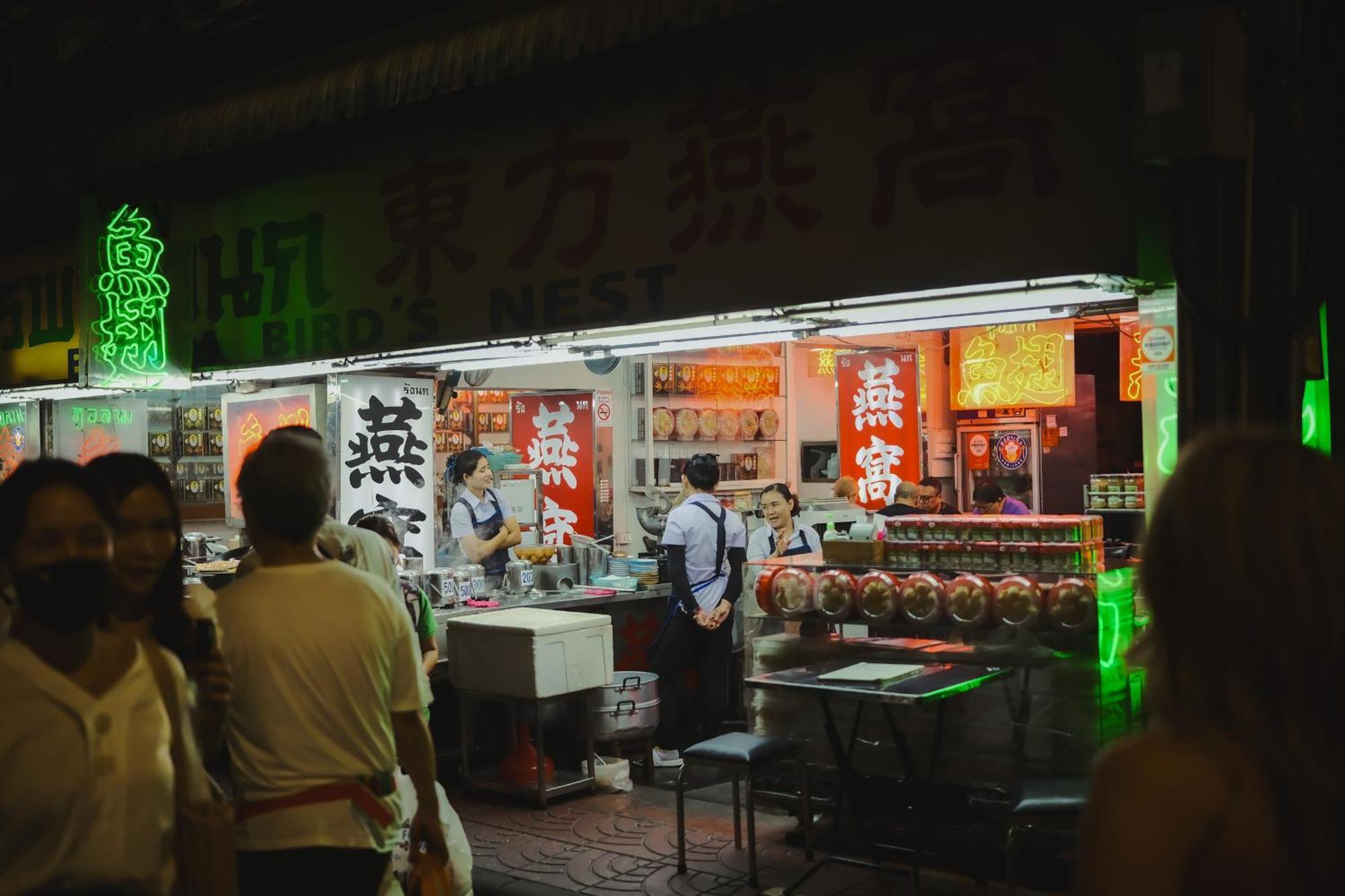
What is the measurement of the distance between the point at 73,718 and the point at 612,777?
225 inches

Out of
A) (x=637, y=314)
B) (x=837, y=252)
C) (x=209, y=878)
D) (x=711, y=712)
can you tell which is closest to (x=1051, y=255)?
(x=837, y=252)

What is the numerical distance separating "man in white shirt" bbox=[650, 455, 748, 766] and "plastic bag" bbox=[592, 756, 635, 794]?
90 cm

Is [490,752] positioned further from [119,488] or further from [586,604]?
[119,488]

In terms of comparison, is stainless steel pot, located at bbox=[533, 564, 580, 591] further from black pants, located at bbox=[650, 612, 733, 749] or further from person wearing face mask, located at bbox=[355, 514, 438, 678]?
person wearing face mask, located at bbox=[355, 514, 438, 678]

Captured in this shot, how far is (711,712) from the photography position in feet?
29.3

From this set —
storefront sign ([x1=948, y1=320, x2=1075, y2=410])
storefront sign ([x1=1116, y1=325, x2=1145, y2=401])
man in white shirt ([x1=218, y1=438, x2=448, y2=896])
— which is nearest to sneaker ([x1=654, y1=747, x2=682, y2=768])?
man in white shirt ([x1=218, y1=438, x2=448, y2=896])

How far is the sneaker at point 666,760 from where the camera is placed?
8867mm

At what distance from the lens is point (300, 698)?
3.29m

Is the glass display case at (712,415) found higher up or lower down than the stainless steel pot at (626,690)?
higher up

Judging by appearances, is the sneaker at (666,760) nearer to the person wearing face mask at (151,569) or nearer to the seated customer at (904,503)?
the seated customer at (904,503)

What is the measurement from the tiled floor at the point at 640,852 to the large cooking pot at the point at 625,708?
442 millimetres

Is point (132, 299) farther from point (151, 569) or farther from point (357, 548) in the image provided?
point (151, 569)

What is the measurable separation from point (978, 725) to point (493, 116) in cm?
412

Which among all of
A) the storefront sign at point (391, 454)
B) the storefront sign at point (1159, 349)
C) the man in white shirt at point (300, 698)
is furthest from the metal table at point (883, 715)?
the storefront sign at point (391, 454)
